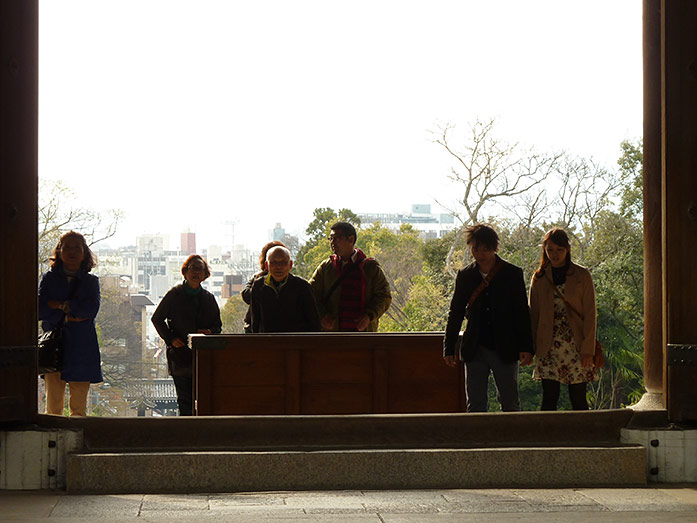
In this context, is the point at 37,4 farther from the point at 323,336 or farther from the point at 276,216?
the point at 276,216

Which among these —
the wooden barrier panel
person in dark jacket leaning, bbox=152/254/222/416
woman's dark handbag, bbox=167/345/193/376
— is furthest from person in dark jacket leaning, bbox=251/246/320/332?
woman's dark handbag, bbox=167/345/193/376

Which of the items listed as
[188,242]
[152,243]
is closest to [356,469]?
[152,243]

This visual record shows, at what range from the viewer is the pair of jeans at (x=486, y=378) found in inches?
221

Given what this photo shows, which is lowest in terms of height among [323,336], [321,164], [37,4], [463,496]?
[463,496]

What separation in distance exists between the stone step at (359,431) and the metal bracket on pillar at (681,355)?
356 mm

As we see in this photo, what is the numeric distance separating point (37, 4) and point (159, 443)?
84.3 inches

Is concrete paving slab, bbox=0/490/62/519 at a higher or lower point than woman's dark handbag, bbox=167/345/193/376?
lower

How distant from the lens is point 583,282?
5.79m

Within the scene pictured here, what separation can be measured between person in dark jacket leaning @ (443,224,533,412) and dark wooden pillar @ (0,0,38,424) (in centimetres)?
218

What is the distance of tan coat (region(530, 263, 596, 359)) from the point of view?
5.79m

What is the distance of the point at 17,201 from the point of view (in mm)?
4746

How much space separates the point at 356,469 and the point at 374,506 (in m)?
0.50

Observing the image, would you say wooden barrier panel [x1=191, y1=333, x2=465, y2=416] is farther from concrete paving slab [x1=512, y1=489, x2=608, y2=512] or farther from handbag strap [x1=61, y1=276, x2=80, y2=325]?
concrete paving slab [x1=512, y1=489, x2=608, y2=512]

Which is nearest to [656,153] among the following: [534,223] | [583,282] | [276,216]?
[583,282]
